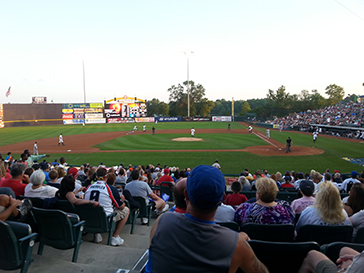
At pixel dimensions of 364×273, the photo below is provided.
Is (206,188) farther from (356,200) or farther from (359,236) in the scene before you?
(356,200)

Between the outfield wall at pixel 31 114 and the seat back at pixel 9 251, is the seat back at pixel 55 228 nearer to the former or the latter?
the seat back at pixel 9 251

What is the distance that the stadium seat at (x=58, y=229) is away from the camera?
13.4 ft

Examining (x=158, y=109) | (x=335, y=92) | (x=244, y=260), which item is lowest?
(x=244, y=260)

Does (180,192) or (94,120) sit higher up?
(94,120)

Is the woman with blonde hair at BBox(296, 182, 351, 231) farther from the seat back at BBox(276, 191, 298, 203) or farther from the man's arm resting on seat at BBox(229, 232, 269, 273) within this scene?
the seat back at BBox(276, 191, 298, 203)

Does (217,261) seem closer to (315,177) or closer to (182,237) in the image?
(182,237)

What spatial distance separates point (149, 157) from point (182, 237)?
2025cm

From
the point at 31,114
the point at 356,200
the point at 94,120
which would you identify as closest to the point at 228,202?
the point at 356,200

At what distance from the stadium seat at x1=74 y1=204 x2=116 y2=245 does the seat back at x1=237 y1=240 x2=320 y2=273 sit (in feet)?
11.1

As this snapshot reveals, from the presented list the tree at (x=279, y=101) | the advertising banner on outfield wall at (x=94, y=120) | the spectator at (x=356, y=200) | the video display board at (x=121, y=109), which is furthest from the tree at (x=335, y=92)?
the spectator at (x=356, y=200)

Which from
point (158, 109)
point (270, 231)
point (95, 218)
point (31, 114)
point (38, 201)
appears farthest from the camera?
point (158, 109)

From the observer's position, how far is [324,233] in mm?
3678

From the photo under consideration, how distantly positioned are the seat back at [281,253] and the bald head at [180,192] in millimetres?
878

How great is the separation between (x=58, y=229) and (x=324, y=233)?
424cm
